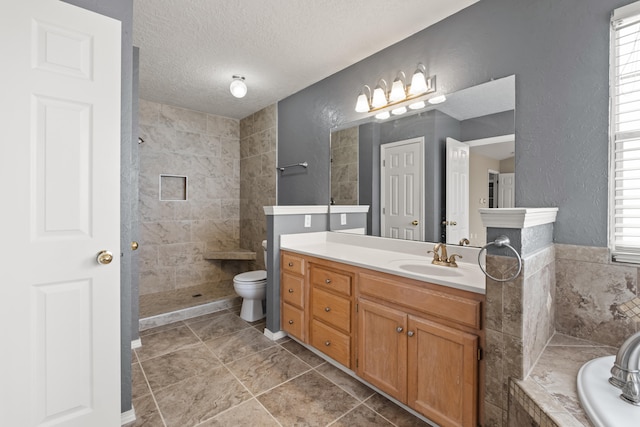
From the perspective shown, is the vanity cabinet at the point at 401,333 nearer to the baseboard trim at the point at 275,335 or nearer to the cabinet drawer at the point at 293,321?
the cabinet drawer at the point at 293,321

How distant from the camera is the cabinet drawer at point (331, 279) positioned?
192cm

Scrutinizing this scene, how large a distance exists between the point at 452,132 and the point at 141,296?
3865mm

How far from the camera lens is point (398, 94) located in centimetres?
216

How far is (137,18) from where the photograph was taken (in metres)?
1.99

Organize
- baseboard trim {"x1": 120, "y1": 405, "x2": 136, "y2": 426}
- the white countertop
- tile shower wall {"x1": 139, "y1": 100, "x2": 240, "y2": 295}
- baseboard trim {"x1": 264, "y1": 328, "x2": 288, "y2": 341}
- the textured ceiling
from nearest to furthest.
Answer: the white countertop → baseboard trim {"x1": 120, "y1": 405, "x2": 136, "y2": 426} → the textured ceiling → baseboard trim {"x1": 264, "y1": 328, "x2": 288, "y2": 341} → tile shower wall {"x1": 139, "y1": 100, "x2": 240, "y2": 295}

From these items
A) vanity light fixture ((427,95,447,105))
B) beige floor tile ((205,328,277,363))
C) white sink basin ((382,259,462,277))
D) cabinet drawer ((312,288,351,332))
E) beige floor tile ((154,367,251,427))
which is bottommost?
beige floor tile ((154,367,251,427))

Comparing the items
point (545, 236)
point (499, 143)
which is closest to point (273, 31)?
point (499, 143)

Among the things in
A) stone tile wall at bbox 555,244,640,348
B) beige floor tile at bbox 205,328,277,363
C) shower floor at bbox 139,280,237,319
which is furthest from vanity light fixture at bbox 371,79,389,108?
shower floor at bbox 139,280,237,319

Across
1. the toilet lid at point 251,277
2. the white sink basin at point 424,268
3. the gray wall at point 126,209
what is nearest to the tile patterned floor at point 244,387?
the gray wall at point 126,209

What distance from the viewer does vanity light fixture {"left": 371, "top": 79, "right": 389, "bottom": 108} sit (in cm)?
230

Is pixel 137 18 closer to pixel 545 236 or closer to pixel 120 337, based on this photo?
pixel 120 337

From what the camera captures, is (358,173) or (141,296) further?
(141,296)

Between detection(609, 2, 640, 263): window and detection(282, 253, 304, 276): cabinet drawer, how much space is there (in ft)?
6.03

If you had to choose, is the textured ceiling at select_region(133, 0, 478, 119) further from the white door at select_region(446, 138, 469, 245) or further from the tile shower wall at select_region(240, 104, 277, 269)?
the white door at select_region(446, 138, 469, 245)
